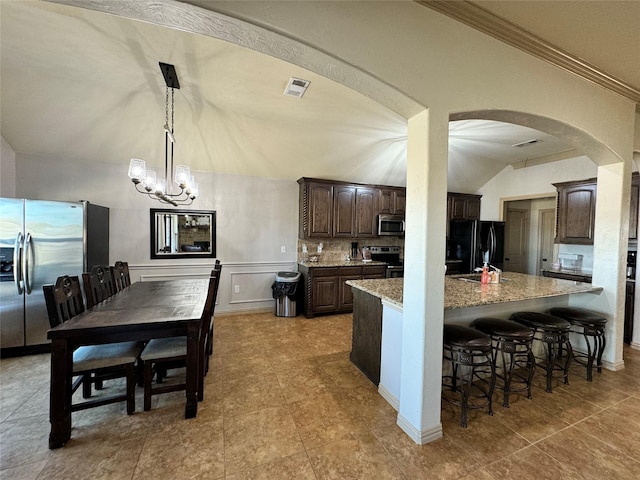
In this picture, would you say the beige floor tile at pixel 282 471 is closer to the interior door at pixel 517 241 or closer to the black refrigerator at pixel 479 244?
the black refrigerator at pixel 479 244

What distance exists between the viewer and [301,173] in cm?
468

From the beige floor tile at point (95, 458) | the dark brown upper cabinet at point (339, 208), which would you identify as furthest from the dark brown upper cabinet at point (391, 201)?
the beige floor tile at point (95, 458)

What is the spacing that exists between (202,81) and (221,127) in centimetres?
92

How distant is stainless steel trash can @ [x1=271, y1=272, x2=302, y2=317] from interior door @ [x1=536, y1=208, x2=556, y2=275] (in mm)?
5345

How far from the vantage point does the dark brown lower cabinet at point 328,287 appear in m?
4.46

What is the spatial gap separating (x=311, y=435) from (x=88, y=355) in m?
1.71

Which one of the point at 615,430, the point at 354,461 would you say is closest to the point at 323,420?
the point at 354,461

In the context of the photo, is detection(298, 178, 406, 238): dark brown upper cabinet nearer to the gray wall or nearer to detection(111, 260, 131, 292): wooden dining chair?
the gray wall

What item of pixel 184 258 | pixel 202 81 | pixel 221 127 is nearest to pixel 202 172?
pixel 221 127

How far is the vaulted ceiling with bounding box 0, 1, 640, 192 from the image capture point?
6.43ft

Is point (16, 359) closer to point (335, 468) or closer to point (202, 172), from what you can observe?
point (202, 172)

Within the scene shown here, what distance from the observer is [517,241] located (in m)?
6.16

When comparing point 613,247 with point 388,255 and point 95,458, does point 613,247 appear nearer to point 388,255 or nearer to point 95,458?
point 388,255

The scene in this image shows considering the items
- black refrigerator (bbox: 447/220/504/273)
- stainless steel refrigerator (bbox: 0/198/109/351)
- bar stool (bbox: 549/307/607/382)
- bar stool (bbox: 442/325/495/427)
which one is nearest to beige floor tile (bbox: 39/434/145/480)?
stainless steel refrigerator (bbox: 0/198/109/351)
